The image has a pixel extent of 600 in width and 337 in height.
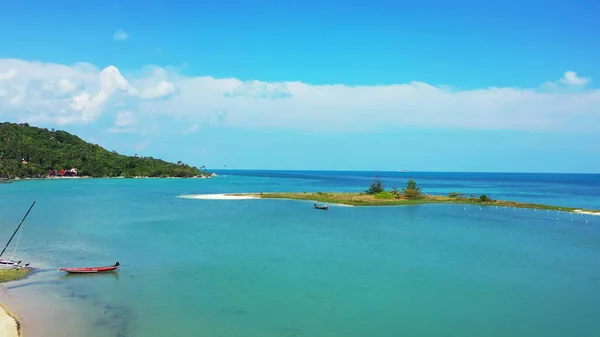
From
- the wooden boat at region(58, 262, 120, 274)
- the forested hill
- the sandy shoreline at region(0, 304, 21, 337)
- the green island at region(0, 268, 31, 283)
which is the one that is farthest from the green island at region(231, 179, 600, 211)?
the forested hill

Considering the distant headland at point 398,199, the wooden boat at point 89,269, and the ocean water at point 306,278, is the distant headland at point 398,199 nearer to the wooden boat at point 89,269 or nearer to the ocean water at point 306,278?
the ocean water at point 306,278

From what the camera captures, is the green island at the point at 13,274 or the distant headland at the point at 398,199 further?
the distant headland at the point at 398,199

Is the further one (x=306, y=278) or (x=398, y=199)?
(x=398, y=199)

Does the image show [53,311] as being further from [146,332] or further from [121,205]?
[121,205]

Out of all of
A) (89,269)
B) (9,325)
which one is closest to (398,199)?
(89,269)

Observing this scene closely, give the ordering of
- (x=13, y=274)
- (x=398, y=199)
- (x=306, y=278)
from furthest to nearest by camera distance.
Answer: (x=398, y=199) < (x=306, y=278) < (x=13, y=274)

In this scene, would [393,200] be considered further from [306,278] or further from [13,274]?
[13,274]

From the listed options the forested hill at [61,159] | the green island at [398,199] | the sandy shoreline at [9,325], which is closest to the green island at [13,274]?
the sandy shoreline at [9,325]
